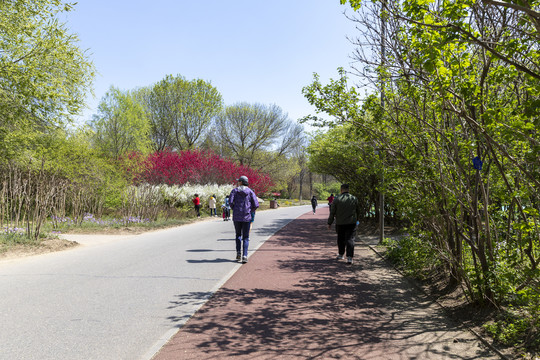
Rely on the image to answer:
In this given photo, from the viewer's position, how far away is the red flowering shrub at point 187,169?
2856 cm

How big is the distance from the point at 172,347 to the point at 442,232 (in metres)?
4.56

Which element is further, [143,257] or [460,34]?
[143,257]

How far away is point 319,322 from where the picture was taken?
15.1ft

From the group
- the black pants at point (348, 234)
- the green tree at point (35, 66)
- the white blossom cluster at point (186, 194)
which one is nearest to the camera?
the black pants at point (348, 234)

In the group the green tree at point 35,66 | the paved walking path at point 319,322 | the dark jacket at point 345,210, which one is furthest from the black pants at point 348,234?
the green tree at point 35,66

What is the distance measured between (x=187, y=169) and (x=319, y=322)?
26181 mm

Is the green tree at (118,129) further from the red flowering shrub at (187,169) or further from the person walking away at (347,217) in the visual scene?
the person walking away at (347,217)

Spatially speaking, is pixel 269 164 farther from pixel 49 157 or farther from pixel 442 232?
pixel 442 232

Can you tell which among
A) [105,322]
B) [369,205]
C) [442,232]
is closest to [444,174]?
[442,232]

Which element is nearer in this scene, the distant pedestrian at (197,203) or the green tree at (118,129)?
the distant pedestrian at (197,203)

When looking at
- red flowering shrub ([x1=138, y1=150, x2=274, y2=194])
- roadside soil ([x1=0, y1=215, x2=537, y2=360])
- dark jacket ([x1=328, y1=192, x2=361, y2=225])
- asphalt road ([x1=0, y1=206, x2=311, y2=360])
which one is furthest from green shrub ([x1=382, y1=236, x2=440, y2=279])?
red flowering shrub ([x1=138, y1=150, x2=274, y2=194])

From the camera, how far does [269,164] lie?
169ft

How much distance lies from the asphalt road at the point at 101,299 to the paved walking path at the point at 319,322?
0.33 metres

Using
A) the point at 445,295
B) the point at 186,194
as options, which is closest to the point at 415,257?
→ the point at 445,295
